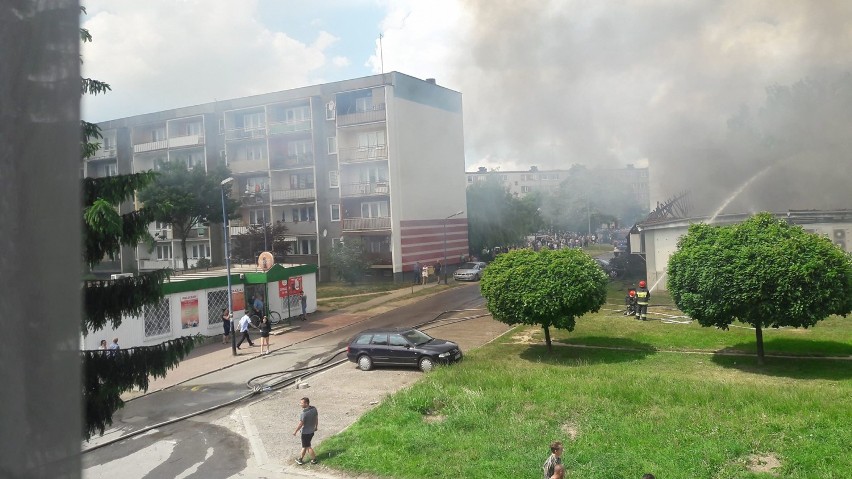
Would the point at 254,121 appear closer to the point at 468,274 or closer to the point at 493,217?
the point at 468,274

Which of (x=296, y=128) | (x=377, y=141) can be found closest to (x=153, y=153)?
(x=296, y=128)

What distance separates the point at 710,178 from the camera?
1563 inches

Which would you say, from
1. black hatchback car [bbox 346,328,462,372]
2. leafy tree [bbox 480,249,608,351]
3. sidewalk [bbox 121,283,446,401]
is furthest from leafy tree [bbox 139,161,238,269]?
leafy tree [bbox 480,249,608,351]

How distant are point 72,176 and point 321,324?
20.1 metres

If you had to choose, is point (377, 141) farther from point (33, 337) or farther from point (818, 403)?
point (33, 337)

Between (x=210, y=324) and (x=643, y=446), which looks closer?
(x=643, y=446)

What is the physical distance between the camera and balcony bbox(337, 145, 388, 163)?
1441 inches

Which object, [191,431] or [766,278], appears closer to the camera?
[191,431]

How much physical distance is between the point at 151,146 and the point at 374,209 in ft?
52.3

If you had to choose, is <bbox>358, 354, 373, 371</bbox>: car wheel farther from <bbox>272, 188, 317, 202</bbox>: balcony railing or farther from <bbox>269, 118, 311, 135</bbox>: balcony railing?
<bbox>269, 118, 311, 135</bbox>: balcony railing

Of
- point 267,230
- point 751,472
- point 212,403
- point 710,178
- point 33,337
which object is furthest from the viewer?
point 710,178

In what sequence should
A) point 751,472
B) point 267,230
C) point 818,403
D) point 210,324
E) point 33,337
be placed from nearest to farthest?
point 33,337, point 751,472, point 818,403, point 210,324, point 267,230

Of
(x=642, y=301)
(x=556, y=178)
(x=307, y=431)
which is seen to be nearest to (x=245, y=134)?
(x=642, y=301)

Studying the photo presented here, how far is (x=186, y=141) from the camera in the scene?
40156 millimetres
